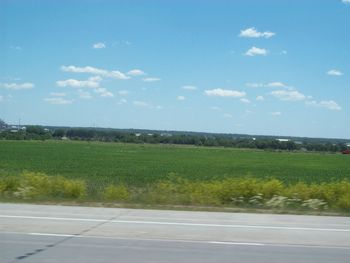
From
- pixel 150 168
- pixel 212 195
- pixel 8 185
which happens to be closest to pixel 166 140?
pixel 150 168

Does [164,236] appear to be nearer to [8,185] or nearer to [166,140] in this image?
[8,185]

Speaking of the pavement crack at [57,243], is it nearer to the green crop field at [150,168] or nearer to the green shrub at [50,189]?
the green shrub at [50,189]

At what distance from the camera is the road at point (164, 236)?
9016mm

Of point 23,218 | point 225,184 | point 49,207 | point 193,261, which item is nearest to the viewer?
point 193,261

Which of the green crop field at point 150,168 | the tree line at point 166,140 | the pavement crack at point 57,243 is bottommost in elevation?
the green crop field at point 150,168

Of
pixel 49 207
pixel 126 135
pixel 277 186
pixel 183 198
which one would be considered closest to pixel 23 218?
pixel 49 207

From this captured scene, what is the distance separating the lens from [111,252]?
9.20 m

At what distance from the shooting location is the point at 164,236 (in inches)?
434

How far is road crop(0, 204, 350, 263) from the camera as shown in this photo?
29.6ft

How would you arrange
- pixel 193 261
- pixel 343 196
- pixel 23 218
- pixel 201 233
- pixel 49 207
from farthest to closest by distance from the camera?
pixel 343 196 → pixel 49 207 → pixel 23 218 → pixel 201 233 → pixel 193 261

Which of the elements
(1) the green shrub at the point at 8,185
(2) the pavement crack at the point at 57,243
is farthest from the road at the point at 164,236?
(1) the green shrub at the point at 8,185

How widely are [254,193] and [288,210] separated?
2151 mm

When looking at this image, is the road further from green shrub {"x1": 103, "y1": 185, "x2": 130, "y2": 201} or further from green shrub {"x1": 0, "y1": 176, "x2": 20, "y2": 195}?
green shrub {"x1": 0, "y1": 176, "x2": 20, "y2": 195}

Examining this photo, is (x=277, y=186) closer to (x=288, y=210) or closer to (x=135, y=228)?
(x=288, y=210)
